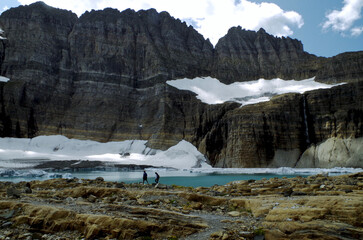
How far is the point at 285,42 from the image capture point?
418ft

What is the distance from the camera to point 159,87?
104188mm

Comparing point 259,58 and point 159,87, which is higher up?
point 259,58

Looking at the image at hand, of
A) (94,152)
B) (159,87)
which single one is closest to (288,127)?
(159,87)

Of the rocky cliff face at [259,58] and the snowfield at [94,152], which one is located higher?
the rocky cliff face at [259,58]

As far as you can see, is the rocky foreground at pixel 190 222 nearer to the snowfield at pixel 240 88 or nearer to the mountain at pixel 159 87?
the mountain at pixel 159 87

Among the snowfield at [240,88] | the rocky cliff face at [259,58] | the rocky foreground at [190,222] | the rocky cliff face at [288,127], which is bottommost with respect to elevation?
the rocky foreground at [190,222]

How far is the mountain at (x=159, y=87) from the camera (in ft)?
254

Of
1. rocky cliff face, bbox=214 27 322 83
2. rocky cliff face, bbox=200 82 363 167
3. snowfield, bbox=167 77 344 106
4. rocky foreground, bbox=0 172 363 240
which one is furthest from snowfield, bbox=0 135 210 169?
rocky foreground, bbox=0 172 363 240

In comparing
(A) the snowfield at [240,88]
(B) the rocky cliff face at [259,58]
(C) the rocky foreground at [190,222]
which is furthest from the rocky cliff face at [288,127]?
(C) the rocky foreground at [190,222]

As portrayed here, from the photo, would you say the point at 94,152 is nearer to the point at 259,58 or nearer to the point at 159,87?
the point at 159,87

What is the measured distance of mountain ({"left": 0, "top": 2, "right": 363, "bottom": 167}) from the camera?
7731cm

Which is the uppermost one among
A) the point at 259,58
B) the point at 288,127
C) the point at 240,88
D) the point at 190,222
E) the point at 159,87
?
the point at 259,58

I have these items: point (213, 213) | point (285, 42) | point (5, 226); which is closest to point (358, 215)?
point (213, 213)

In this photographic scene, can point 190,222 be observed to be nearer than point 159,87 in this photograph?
Yes
